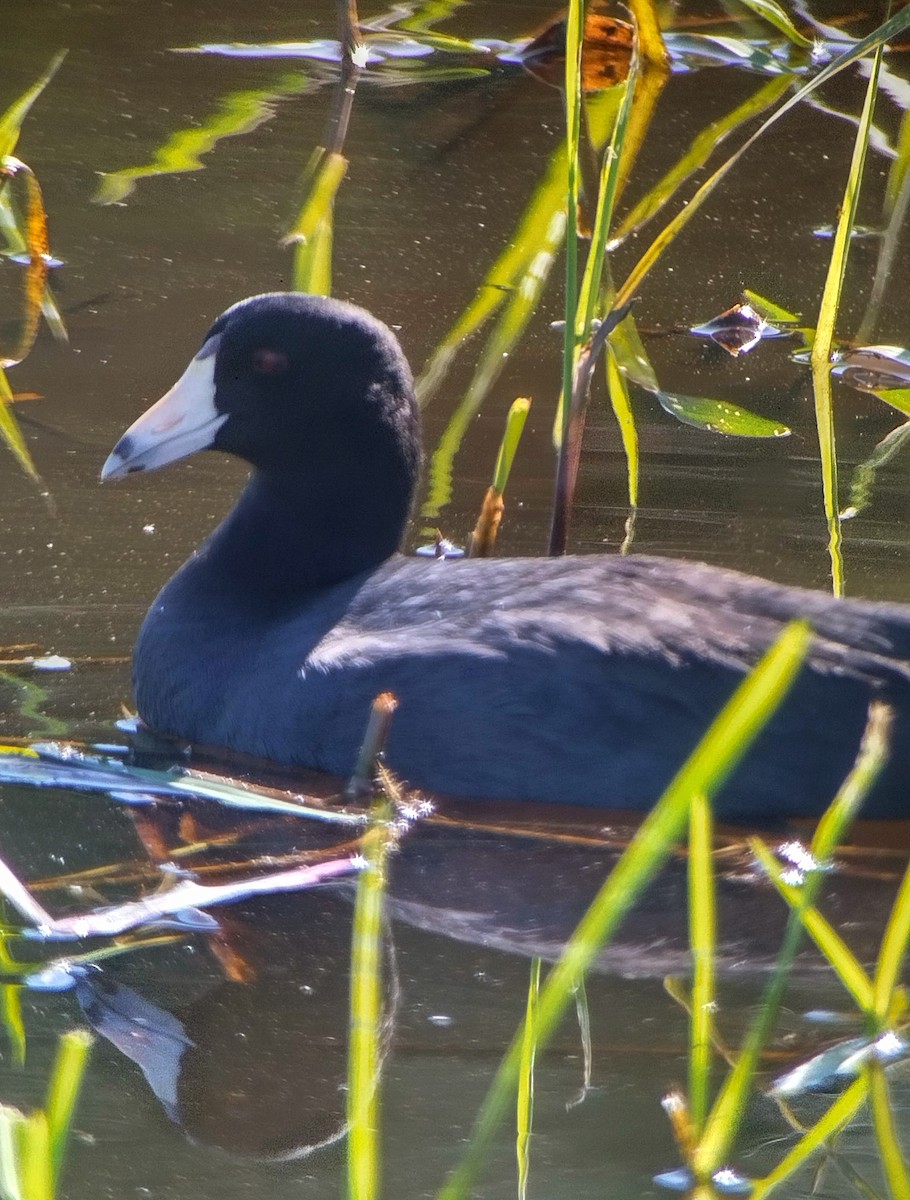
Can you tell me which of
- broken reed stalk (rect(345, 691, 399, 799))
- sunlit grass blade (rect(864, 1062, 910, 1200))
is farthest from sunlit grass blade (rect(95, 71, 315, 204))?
sunlit grass blade (rect(864, 1062, 910, 1200))

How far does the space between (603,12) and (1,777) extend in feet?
13.3

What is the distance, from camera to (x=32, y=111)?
591cm

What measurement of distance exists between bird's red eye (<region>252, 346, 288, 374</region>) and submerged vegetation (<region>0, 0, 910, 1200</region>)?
0.58ft

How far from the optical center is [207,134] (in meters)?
4.89

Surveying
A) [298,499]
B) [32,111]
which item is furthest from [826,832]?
[32,111]

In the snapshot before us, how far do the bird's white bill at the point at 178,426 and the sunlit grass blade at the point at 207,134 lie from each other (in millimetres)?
1629

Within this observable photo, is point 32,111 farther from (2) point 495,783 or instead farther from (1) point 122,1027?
(1) point 122,1027

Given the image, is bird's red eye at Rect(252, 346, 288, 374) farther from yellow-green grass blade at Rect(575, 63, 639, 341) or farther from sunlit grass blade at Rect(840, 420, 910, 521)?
sunlit grass blade at Rect(840, 420, 910, 521)

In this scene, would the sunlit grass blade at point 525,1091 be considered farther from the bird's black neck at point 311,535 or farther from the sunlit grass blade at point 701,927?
the bird's black neck at point 311,535

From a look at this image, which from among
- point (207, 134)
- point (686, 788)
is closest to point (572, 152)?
point (686, 788)

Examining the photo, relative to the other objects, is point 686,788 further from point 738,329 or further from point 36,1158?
point 738,329

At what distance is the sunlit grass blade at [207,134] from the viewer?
5.33 m

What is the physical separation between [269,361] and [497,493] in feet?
1.55

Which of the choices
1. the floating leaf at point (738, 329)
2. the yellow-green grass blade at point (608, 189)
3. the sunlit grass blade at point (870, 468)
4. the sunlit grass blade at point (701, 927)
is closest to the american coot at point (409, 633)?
the yellow-green grass blade at point (608, 189)
